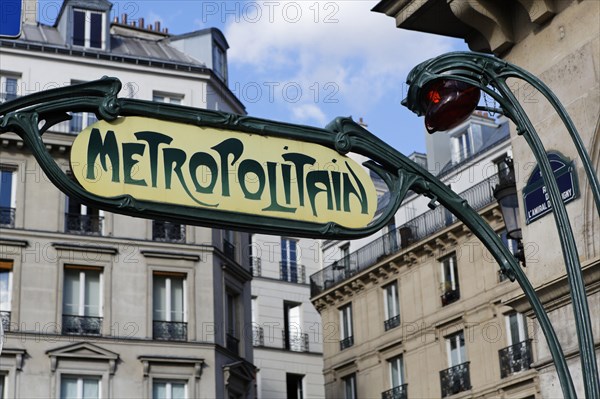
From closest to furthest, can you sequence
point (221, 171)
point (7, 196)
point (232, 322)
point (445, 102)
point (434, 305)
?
1. point (221, 171)
2. point (445, 102)
3. point (7, 196)
4. point (232, 322)
5. point (434, 305)

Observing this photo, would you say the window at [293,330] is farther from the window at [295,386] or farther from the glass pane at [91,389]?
the glass pane at [91,389]

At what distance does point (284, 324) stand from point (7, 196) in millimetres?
17109

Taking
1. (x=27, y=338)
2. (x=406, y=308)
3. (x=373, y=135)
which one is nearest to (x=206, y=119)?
(x=373, y=135)

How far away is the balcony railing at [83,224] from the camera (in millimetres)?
31266

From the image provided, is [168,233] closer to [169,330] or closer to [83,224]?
[83,224]

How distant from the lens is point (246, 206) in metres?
5.49

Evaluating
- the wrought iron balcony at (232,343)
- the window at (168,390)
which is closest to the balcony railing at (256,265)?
the wrought iron balcony at (232,343)

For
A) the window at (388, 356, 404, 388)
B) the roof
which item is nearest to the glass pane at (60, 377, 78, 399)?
the roof

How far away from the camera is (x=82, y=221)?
103ft

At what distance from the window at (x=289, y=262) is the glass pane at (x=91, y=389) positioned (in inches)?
672

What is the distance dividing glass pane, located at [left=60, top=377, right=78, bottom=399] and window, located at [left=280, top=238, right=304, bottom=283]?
17445mm

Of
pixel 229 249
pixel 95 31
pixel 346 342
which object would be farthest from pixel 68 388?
pixel 346 342

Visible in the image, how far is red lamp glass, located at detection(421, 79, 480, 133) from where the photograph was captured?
22.2 feet

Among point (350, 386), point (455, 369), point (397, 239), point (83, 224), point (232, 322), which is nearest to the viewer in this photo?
point (83, 224)
